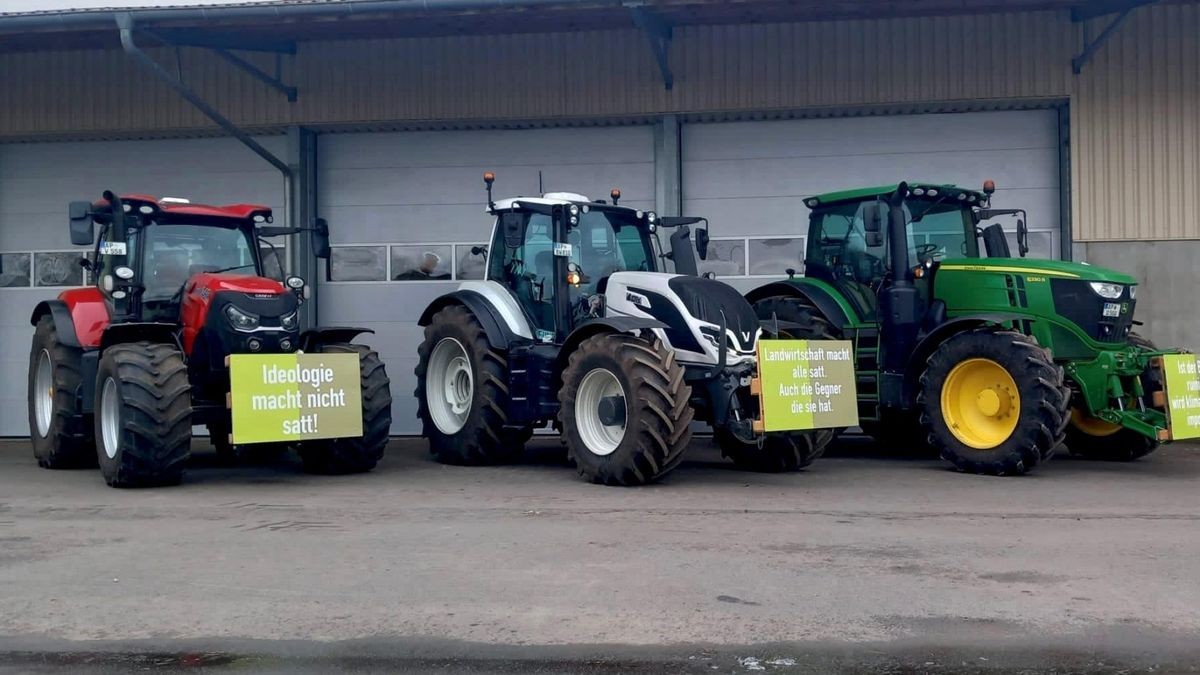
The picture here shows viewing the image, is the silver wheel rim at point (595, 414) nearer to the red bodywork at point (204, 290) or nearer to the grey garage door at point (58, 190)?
the red bodywork at point (204, 290)

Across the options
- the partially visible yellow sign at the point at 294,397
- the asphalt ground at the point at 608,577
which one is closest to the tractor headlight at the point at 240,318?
the partially visible yellow sign at the point at 294,397

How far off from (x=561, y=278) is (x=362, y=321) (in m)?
5.78

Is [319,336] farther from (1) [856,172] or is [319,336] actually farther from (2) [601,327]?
(1) [856,172]

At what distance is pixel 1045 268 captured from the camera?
452 inches

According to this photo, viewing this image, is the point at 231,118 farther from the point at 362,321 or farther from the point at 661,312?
the point at 661,312

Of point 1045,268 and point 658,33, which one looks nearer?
point 1045,268

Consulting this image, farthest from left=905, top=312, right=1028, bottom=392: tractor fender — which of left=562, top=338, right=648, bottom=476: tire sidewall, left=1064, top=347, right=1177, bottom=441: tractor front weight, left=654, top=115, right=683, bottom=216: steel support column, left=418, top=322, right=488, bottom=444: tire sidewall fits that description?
left=654, top=115, right=683, bottom=216: steel support column

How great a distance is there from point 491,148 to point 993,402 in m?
7.71

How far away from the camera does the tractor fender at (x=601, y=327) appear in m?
10.4

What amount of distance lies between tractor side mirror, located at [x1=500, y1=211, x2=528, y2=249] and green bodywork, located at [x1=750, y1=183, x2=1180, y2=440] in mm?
3083

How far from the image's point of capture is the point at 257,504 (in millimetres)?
9633

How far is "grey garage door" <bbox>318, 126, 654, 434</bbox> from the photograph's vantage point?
16250mm

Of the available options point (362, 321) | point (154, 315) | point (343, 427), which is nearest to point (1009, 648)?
point (343, 427)

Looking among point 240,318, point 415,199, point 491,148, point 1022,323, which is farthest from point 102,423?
point 1022,323
